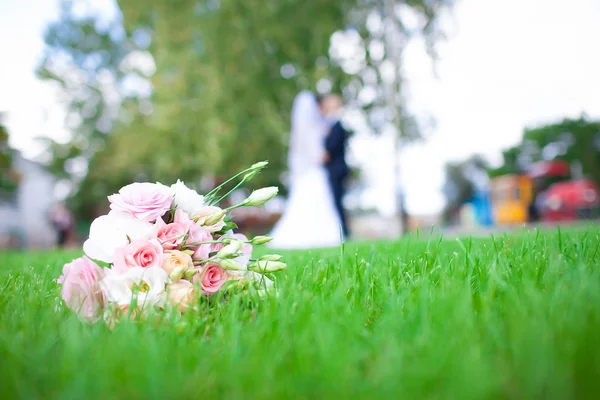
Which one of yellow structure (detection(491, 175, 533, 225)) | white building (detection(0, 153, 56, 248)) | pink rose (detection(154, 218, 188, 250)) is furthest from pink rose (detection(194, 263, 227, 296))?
white building (detection(0, 153, 56, 248))

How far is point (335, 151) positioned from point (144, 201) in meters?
7.04

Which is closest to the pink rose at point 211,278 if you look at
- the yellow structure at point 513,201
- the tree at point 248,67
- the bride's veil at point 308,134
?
the bride's veil at point 308,134

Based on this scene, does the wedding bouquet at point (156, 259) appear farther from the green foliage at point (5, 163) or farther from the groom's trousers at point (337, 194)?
the green foliage at point (5, 163)

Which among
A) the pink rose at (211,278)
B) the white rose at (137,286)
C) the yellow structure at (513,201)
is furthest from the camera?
the yellow structure at (513,201)

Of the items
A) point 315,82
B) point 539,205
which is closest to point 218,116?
point 315,82

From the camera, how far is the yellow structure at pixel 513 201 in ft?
75.7

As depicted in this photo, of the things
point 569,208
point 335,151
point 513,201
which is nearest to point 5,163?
point 335,151

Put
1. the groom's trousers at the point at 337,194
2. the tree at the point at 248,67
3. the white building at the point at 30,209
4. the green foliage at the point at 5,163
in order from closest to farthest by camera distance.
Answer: the green foliage at the point at 5,163, the groom's trousers at the point at 337,194, the tree at the point at 248,67, the white building at the point at 30,209

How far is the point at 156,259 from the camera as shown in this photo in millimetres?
1521

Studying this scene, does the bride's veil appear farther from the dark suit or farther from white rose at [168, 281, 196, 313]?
white rose at [168, 281, 196, 313]

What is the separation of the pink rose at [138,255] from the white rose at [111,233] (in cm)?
7

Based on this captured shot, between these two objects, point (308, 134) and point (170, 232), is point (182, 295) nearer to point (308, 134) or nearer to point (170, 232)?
point (170, 232)

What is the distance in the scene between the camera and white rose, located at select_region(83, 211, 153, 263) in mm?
1613

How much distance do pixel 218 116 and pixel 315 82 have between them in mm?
3341
